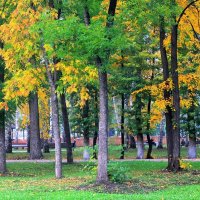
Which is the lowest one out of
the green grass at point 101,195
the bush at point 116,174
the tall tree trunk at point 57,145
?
the green grass at point 101,195

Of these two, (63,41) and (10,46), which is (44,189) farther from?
(10,46)

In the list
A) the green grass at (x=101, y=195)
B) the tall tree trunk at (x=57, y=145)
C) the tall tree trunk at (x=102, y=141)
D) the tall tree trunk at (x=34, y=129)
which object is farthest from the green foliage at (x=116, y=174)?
the tall tree trunk at (x=34, y=129)

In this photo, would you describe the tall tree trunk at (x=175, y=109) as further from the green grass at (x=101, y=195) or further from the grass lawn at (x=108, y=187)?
the green grass at (x=101, y=195)

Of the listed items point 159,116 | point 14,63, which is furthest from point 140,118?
point 14,63

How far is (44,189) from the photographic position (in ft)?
43.7

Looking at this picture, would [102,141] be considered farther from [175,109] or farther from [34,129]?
[34,129]

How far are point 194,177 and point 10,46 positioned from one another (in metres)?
7.91

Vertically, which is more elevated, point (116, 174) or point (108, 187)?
point (116, 174)

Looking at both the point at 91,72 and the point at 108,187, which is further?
the point at 91,72

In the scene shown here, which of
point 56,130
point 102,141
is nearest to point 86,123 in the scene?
point 56,130

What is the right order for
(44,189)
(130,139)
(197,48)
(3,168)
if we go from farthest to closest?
1. (130,139)
2. (197,48)
3. (3,168)
4. (44,189)

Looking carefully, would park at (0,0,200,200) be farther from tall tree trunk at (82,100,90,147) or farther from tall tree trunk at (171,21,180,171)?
tall tree trunk at (82,100,90,147)

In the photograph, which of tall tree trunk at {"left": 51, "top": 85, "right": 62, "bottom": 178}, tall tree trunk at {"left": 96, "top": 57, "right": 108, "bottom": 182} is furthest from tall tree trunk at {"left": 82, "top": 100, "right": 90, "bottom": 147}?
tall tree trunk at {"left": 96, "top": 57, "right": 108, "bottom": 182}

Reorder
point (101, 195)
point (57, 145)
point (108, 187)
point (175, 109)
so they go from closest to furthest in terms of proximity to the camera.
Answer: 1. point (101, 195)
2. point (108, 187)
3. point (57, 145)
4. point (175, 109)
